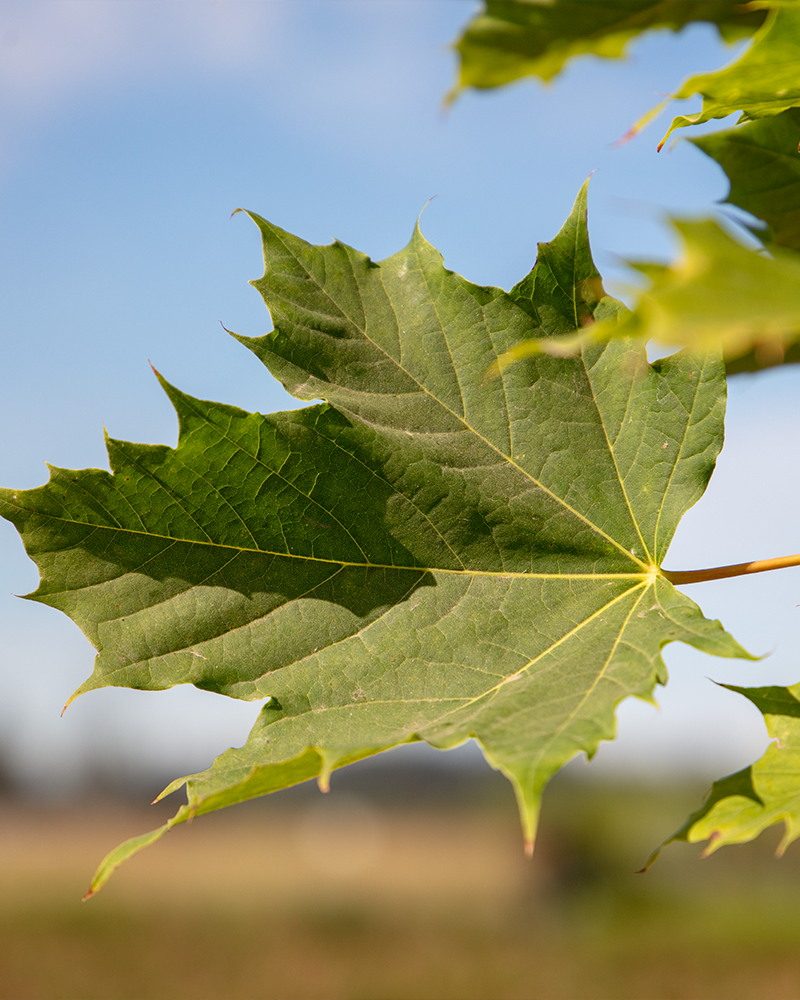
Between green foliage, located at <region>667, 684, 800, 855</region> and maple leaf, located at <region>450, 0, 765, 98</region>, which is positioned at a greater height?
maple leaf, located at <region>450, 0, 765, 98</region>

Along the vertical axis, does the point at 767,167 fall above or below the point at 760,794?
above

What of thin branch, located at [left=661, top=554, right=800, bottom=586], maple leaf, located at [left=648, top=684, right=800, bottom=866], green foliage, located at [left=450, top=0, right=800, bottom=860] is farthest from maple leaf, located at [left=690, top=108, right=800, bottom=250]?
maple leaf, located at [left=648, top=684, right=800, bottom=866]

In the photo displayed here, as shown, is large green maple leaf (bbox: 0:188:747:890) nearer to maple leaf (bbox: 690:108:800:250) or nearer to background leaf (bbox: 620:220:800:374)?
maple leaf (bbox: 690:108:800:250)

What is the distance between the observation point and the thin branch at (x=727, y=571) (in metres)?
0.79

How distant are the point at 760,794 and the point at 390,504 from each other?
1.37 ft

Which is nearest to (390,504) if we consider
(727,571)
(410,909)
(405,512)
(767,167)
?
(405,512)

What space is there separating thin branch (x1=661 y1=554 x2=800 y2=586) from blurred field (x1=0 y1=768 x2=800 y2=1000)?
17.4 meters

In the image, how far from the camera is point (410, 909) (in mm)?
21859

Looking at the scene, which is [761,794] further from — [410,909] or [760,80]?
[410,909]

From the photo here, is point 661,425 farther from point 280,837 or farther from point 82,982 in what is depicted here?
point 280,837

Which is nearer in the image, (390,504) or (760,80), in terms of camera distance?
(760,80)

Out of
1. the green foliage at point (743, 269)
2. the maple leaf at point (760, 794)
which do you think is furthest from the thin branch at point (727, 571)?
the maple leaf at point (760, 794)

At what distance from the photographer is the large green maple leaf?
829mm

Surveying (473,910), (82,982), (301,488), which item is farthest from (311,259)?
(473,910)
